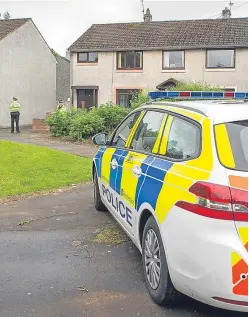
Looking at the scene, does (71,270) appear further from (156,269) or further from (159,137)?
(159,137)

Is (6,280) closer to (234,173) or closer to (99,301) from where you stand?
(99,301)

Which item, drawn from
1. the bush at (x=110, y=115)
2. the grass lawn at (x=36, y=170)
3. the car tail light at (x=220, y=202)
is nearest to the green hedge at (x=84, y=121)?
the bush at (x=110, y=115)

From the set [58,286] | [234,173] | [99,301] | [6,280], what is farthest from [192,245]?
[6,280]

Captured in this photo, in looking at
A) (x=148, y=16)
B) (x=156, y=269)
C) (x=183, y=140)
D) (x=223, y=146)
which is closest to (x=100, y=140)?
(x=183, y=140)

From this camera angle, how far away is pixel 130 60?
2808 cm

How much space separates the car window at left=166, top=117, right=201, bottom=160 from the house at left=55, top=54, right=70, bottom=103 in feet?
108

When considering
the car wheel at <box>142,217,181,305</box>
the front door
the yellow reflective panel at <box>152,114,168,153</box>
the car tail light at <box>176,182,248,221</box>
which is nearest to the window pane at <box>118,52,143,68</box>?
the front door

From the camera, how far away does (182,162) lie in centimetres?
348

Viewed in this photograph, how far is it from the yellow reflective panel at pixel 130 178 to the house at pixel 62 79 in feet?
105

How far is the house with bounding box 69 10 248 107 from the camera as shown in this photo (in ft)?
86.3

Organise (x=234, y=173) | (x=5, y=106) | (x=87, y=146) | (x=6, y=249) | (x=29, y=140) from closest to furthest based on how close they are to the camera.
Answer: (x=234, y=173) → (x=6, y=249) → (x=87, y=146) → (x=29, y=140) → (x=5, y=106)

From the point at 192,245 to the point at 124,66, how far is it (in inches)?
1018

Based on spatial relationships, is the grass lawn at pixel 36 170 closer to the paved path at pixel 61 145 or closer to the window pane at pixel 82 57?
the paved path at pixel 61 145

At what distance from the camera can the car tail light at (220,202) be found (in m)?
2.94
